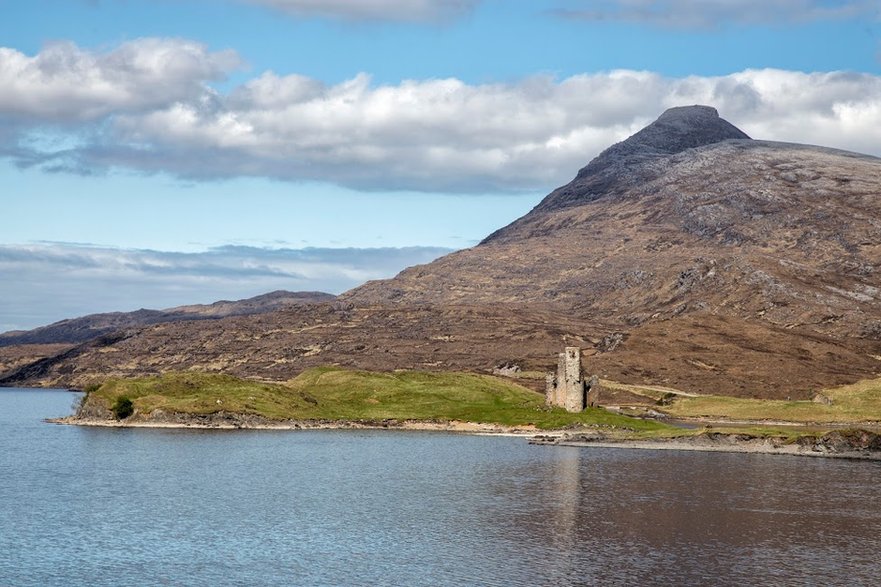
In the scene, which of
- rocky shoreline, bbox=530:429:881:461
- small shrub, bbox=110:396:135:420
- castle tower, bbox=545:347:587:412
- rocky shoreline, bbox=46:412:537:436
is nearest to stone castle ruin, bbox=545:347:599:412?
castle tower, bbox=545:347:587:412

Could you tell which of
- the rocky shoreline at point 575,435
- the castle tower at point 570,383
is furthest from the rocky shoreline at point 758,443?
the castle tower at point 570,383

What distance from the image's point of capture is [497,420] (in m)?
179

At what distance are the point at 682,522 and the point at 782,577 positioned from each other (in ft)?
69.3

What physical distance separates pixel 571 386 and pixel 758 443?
1326 inches

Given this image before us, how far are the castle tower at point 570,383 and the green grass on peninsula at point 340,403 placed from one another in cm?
238

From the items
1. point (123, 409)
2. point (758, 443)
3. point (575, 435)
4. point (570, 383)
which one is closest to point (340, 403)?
point (123, 409)

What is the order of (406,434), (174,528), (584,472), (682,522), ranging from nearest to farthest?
(174,528) → (682,522) → (584,472) → (406,434)

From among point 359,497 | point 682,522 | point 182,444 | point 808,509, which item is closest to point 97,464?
point 182,444

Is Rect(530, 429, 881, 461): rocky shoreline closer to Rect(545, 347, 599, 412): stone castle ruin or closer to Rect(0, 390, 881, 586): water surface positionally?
Rect(0, 390, 881, 586): water surface

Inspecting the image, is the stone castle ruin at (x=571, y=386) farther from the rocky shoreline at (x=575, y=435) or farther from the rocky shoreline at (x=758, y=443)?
the rocky shoreline at (x=758, y=443)

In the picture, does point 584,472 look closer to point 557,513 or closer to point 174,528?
point 557,513

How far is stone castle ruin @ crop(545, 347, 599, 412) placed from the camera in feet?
563

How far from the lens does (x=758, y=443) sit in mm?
149375

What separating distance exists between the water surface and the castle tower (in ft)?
82.9
